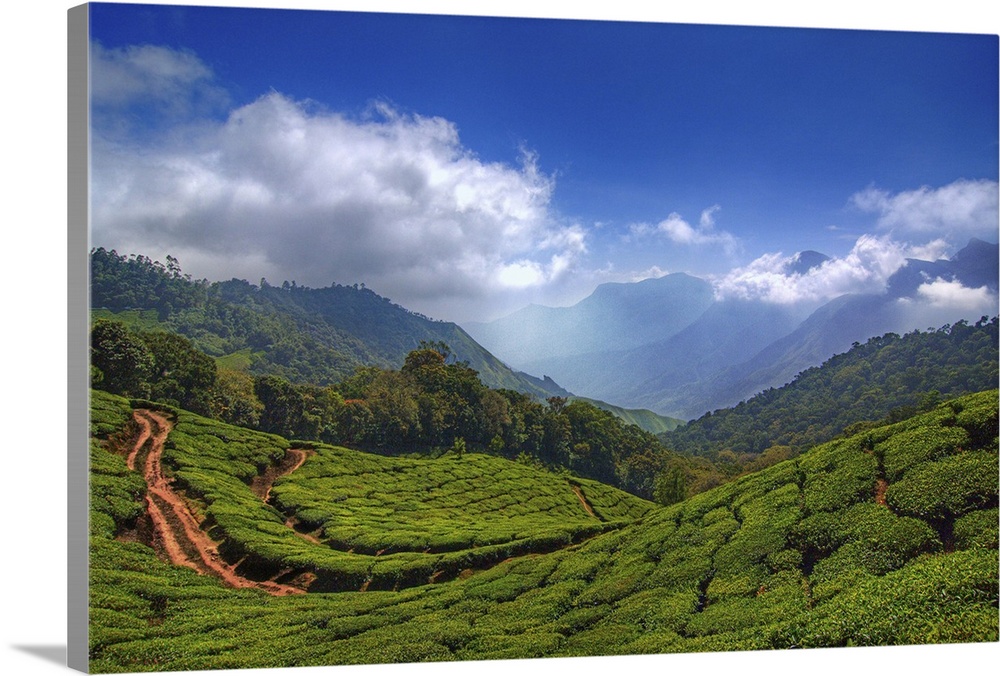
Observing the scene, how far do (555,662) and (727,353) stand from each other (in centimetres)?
994

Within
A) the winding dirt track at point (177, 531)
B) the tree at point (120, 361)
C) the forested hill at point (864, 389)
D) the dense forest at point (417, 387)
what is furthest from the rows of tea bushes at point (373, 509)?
the forested hill at point (864, 389)

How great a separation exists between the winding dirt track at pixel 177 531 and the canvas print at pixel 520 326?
0.06 m

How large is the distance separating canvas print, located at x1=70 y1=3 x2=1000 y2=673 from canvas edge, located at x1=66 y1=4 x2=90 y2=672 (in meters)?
0.11

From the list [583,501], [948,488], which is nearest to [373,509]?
[583,501]

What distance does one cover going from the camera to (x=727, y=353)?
667 inches

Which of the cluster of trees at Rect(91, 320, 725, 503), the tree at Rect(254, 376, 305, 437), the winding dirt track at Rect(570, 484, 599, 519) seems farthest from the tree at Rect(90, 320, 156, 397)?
the winding dirt track at Rect(570, 484, 599, 519)

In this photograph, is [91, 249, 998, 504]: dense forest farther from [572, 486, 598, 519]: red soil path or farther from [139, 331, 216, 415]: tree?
[572, 486, 598, 519]: red soil path

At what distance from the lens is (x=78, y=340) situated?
27.6 feet

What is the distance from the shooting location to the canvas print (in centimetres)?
942

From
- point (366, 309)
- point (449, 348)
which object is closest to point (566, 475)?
point (449, 348)

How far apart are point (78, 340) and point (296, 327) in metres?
8.60

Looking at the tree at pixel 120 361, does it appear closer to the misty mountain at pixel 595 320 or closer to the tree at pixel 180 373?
the tree at pixel 180 373

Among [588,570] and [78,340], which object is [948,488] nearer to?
[588,570]

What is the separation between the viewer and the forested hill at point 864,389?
1324 centimetres
